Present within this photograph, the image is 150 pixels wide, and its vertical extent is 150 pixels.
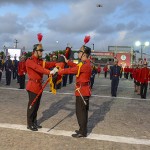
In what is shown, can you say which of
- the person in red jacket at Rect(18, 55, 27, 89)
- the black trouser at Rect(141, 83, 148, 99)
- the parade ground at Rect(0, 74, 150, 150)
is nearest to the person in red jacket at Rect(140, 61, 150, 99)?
the black trouser at Rect(141, 83, 148, 99)

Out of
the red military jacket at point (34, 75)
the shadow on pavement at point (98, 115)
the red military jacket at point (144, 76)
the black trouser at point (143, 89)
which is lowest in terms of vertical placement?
the shadow on pavement at point (98, 115)

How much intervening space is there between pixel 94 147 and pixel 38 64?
2.53 metres

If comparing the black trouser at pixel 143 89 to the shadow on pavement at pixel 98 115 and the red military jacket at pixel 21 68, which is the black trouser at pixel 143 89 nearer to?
the shadow on pavement at pixel 98 115

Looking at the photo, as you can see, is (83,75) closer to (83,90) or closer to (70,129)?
(83,90)

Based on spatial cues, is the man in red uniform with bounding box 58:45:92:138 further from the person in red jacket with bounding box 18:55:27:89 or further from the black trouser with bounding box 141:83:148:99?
the person in red jacket with bounding box 18:55:27:89

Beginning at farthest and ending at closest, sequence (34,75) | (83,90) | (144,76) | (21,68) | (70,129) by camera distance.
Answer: (21,68), (144,76), (70,129), (34,75), (83,90)

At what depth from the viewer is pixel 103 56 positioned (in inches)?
2859

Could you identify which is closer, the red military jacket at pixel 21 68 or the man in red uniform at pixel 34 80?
the man in red uniform at pixel 34 80

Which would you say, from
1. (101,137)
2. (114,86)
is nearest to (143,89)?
(114,86)

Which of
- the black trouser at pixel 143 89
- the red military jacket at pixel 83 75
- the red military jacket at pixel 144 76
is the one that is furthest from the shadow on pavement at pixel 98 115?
the red military jacket at pixel 144 76

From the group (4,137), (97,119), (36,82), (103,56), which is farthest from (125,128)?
(103,56)

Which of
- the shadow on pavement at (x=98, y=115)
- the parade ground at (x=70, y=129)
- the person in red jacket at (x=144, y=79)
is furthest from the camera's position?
the person in red jacket at (x=144, y=79)

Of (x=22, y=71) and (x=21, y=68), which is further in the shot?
(x=22, y=71)

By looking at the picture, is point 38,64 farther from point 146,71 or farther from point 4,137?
point 146,71
